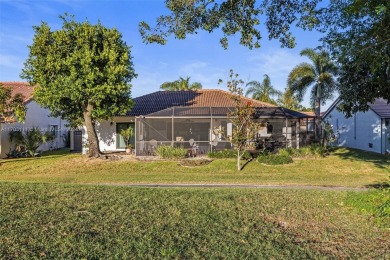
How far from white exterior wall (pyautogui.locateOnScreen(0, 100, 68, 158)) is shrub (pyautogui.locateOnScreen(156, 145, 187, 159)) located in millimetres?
11293

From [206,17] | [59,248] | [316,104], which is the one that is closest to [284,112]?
[316,104]

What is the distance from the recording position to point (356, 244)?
18.0 ft

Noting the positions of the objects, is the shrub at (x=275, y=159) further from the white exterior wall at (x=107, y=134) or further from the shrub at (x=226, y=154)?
the white exterior wall at (x=107, y=134)

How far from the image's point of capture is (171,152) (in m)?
A: 23.2

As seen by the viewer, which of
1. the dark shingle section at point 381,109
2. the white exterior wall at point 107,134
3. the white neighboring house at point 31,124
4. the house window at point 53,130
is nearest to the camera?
the white neighboring house at point 31,124

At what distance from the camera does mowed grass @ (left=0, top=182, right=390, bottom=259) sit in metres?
4.87

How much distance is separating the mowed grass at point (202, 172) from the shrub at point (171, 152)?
1088mm

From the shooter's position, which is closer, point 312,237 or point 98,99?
point 312,237

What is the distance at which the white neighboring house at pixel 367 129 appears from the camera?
29.2 metres

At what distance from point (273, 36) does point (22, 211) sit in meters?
7.27

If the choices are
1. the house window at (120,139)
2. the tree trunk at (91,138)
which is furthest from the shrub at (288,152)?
the house window at (120,139)

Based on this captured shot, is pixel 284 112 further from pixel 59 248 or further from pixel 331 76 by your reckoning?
pixel 59 248

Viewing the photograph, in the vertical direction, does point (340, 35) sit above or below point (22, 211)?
above

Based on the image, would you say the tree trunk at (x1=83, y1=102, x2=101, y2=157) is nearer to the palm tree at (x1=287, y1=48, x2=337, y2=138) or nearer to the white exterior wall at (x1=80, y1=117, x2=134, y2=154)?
the white exterior wall at (x1=80, y1=117, x2=134, y2=154)
